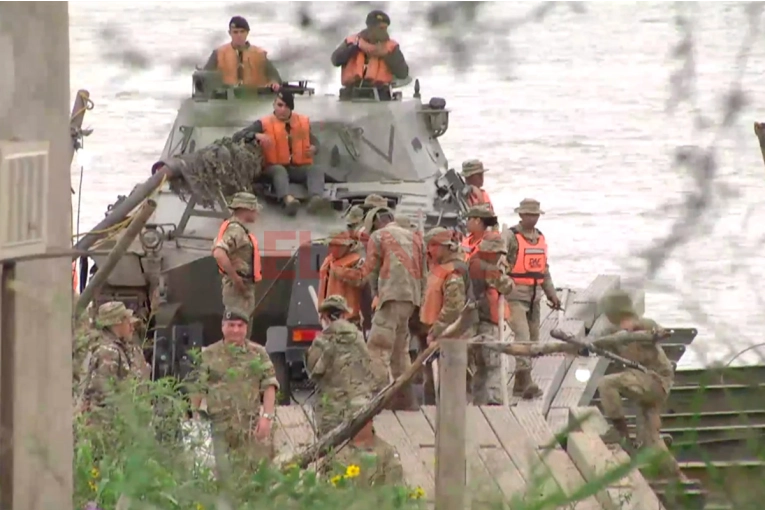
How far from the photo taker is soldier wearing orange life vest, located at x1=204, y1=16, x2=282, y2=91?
251 cm

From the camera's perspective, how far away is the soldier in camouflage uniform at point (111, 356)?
22.8 ft

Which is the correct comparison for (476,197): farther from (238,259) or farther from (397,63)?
(397,63)

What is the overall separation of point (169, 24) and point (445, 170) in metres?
13.5

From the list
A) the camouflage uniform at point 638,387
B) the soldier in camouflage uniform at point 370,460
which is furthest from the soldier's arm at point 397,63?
the camouflage uniform at point 638,387

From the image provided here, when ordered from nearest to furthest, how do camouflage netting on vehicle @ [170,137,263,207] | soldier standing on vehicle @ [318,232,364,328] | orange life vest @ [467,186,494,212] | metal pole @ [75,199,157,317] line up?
metal pole @ [75,199,157,317]
camouflage netting on vehicle @ [170,137,263,207]
soldier standing on vehicle @ [318,232,364,328]
orange life vest @ [467,186,494,212]

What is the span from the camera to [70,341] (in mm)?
4191

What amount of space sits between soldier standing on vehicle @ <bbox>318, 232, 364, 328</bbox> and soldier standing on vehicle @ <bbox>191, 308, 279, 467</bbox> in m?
2.89

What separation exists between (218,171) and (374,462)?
250 inches

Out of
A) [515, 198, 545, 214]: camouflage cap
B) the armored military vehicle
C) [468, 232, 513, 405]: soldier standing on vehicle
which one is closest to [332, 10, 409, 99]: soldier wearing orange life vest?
the armored military vehicle

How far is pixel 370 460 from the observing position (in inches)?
222

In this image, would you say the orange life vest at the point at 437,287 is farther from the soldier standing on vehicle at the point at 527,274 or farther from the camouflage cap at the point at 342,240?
the soldier standing on vehicle at the point at 527,274

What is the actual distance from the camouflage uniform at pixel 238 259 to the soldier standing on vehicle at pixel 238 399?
292 cm

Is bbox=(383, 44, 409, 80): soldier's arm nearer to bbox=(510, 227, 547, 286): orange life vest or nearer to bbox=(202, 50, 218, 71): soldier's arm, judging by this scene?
bbox=(202, 50, 218, 71): soldier's arm

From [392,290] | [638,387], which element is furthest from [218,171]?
[638,387]
